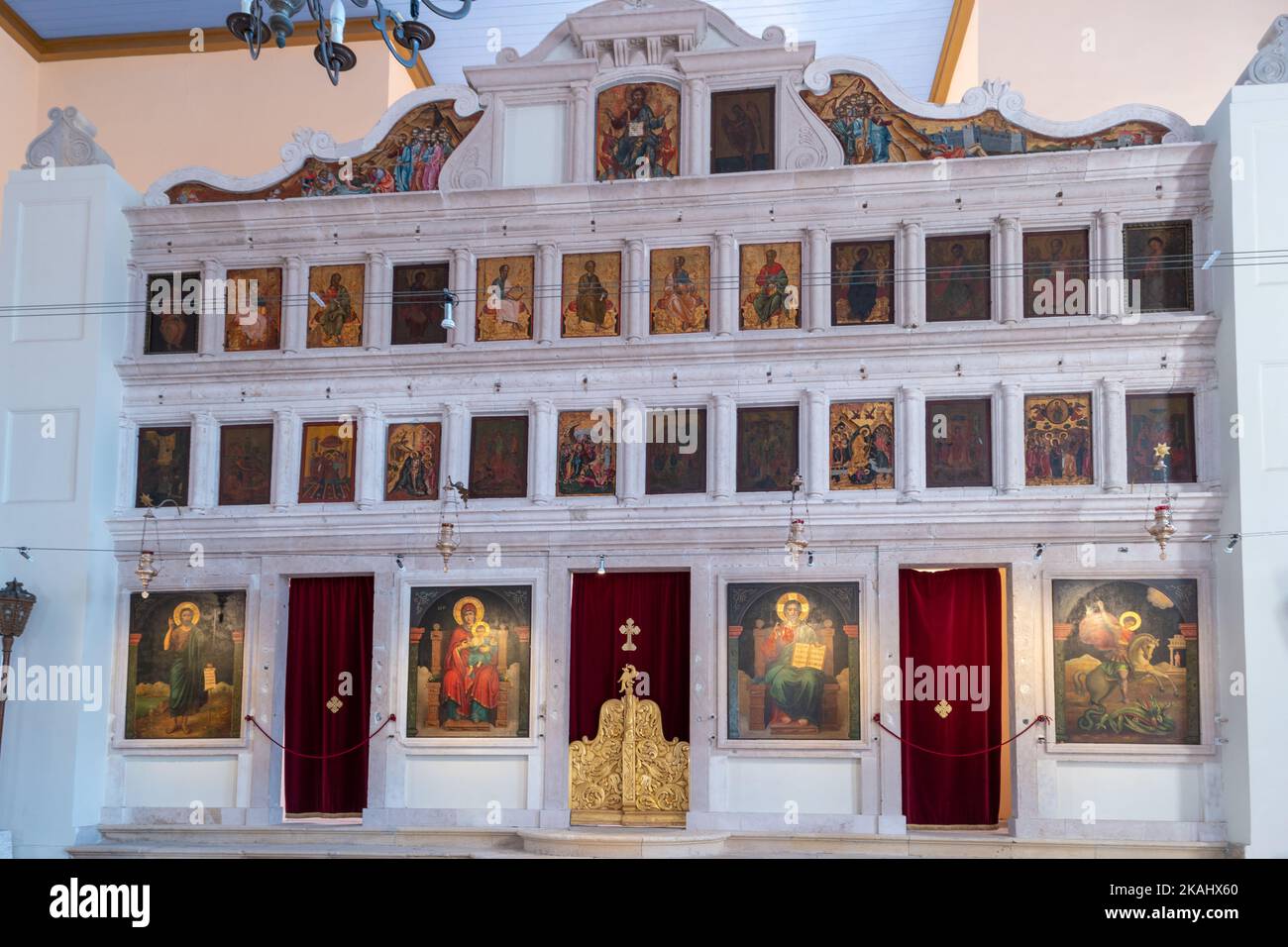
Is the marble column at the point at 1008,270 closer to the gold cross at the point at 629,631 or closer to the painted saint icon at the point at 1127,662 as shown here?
the painted saint icon at the point at 1127,662

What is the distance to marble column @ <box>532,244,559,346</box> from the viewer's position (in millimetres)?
16734

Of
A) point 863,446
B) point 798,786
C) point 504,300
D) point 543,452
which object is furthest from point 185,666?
point 863,446

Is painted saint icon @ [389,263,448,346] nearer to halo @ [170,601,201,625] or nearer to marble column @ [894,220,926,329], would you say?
halo @ [170,601,201,625]

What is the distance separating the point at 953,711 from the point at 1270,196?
631cm

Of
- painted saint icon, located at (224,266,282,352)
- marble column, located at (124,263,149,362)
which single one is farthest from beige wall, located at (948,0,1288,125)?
marble column, located at (124,263,149,362)

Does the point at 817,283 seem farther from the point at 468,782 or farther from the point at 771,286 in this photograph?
the point at 468,782

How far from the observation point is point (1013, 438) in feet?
51.5

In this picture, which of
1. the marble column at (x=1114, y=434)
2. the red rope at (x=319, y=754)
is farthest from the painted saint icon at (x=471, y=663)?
the marble column at (x=1114, y=434)

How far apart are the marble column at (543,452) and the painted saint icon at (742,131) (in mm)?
3359

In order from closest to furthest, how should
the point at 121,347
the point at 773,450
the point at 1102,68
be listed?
the point at 773,450 < the point at 121,347 < the point at 1102,68

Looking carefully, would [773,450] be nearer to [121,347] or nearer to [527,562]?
[527,562]

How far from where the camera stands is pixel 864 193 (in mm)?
16391

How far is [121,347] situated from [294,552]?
3.35 metres

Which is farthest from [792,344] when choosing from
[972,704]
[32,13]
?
[32,13]
